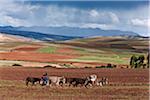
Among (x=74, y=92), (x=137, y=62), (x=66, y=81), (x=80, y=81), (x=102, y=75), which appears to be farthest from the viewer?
(x=137, y=62)

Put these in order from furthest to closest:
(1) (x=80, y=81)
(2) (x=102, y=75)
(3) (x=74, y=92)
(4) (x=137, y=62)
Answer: (4) (x=137, y=62) < (2) (x=102, y=75) < (1) (x=80, y=81) < (3) (x=74, y=92)

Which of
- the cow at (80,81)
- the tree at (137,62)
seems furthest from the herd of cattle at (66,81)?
the tree at (137,62)

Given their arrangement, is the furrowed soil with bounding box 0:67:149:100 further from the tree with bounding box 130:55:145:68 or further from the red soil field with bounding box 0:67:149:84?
the tree with bounding box 130:55:145:68

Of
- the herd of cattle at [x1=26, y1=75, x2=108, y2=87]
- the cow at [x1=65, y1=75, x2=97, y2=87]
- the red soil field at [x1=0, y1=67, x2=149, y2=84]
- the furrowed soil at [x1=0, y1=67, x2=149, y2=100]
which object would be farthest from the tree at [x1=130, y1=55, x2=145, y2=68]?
the cow at [x1=65, y1=75, x2=97, y2=87]

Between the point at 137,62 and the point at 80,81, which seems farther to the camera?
the point at 137,62

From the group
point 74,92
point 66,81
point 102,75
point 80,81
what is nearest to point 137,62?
point 102,75

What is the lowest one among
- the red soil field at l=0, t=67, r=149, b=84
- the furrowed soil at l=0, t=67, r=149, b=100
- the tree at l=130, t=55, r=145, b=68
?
the furrowed soil at l=0, t=67, r=149, b=100

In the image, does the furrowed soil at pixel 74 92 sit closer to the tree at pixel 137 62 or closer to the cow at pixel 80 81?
the cow at pixel 80 81

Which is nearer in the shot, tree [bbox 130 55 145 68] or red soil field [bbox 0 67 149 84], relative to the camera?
red soil field [bbox 0 67 149 84]

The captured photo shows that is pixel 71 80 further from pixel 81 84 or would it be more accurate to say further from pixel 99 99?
pixel 99 99

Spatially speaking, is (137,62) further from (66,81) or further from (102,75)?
(66,81)

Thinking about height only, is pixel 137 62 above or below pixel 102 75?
above

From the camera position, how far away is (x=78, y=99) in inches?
884

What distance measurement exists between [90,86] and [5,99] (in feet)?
39.6
